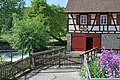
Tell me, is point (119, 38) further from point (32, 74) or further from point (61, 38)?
point (61, 38)

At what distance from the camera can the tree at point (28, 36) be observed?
90.7 feet

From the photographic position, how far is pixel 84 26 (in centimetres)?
2934

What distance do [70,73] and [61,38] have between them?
31602 millimetres

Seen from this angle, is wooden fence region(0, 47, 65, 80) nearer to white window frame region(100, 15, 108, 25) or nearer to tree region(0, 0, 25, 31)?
white window frame region(100, 15, 108, 25)

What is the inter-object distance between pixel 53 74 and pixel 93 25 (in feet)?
46.3

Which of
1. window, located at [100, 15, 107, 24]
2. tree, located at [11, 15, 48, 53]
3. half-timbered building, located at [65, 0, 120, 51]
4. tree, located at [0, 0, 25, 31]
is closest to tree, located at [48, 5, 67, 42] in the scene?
half-timbered building, located at [65, 0, 120, 51]

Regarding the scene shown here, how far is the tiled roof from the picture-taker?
2911 centimetres

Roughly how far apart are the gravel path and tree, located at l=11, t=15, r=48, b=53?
10501 millimetres

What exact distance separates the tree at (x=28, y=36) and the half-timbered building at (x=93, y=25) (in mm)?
3054

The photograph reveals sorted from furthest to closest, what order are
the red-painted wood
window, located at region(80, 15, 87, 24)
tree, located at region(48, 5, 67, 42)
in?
tree, located at region(48, 5, 67, 42), the red-painted wood, window, located at region(80, 15, 87, 24)

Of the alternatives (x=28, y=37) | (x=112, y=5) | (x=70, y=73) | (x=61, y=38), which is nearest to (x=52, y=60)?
(x=70, y=73)

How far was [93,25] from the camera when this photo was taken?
29203mm

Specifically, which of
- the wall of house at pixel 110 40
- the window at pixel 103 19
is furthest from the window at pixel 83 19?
the wall of house at pixel 110 40

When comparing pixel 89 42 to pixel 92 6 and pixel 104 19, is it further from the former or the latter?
pixel 92 6
